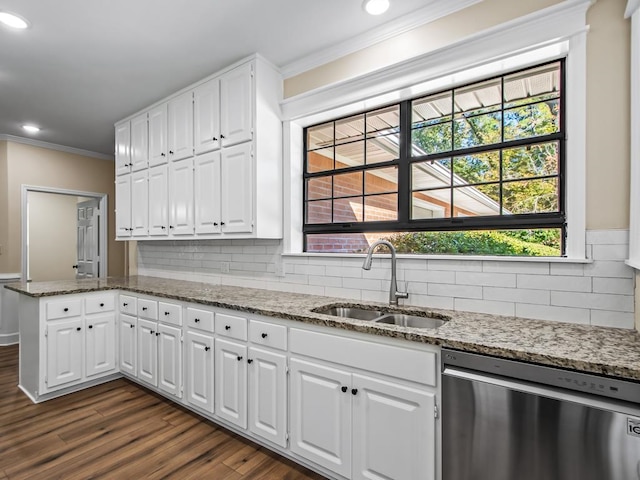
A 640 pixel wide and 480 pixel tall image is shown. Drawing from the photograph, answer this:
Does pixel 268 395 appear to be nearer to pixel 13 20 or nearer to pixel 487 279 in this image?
pixel 487 279

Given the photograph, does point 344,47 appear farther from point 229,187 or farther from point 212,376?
point 212,376

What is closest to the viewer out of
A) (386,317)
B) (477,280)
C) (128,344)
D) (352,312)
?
(477,280)

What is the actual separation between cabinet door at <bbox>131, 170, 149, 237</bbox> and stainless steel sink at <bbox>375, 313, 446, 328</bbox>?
2739 millimetres

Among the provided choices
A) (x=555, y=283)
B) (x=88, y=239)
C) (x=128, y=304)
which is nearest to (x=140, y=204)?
(x=128, y=304)

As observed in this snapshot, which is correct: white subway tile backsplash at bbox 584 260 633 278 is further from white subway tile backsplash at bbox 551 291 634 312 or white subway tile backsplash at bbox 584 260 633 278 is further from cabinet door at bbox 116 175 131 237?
cabinet door at bbox 116 175 131 237

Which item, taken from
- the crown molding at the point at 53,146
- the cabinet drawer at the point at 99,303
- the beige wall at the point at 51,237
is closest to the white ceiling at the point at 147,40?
the crown molding at the point at 53,146

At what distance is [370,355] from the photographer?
1723mm

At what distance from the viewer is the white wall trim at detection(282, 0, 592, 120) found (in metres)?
1.79

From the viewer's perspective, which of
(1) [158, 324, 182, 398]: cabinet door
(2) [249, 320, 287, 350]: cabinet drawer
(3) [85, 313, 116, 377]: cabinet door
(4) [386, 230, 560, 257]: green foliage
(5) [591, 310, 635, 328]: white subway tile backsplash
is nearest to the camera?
(5) [591, 310, 635, 328]: white subway tile backsplash

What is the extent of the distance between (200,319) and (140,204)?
191 cm

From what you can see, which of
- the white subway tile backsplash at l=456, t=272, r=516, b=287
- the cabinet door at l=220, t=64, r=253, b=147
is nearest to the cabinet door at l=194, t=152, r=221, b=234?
the cabinet door at l=220, t=64, r=253, b=147

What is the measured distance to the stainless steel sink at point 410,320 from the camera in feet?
6.70

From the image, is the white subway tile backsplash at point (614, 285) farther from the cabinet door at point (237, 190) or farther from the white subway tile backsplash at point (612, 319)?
the cabinet door at point (237, 190)

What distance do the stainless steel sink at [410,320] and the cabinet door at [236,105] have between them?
5.56 feet
